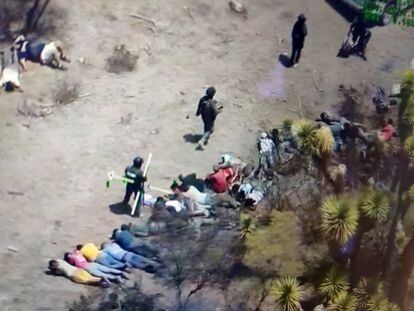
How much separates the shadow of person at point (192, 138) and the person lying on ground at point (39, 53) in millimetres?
3344

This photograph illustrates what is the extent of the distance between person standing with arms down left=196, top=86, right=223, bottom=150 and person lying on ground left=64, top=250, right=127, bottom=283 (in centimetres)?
381

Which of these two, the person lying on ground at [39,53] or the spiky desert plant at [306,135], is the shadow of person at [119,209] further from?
the person lying on ground at [39,53]

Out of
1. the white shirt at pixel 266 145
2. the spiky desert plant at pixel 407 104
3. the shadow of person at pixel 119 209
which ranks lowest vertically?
the shadow of person at pixel 119 209

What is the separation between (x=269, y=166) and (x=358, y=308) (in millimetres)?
4204

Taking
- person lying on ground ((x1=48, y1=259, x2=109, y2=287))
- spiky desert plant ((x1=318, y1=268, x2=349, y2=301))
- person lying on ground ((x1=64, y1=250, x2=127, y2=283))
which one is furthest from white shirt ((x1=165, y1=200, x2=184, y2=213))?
spiky desert plant ((x1=318, y1=268, x2=349, y2=301))

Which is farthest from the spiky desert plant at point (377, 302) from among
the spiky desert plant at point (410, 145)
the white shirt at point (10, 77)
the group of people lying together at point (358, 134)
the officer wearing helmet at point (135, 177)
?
the white shirt at point (10, 77)

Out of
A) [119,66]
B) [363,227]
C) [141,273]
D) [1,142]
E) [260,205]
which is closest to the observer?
[363,227]

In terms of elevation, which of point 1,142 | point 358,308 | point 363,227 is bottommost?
point 1,142

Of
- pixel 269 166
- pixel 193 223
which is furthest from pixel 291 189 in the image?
pixel 193 223

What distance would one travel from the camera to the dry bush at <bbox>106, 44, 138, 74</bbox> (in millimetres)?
17670

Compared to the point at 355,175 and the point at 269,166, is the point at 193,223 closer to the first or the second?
the point at 269,166

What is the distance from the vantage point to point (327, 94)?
17.8m

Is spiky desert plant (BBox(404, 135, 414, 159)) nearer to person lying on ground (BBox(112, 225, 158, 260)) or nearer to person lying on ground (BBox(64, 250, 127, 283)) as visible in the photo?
person lying on ground (BBox(112, 225, 158, 260))

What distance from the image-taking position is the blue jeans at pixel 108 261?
1291cm
